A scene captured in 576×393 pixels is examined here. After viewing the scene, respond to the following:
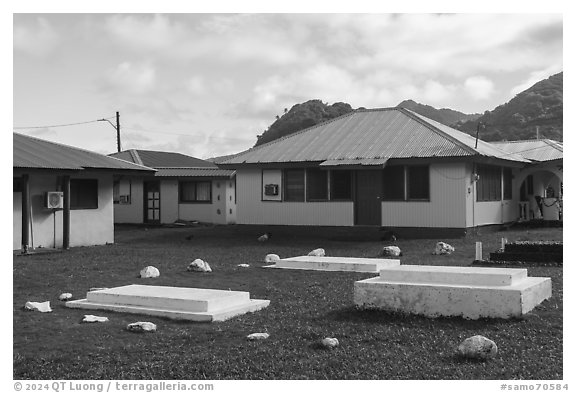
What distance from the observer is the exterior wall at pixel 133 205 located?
1366 inches

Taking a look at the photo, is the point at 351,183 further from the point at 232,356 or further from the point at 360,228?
the point at 232,356

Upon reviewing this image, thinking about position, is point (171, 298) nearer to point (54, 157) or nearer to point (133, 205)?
point (54, 157)

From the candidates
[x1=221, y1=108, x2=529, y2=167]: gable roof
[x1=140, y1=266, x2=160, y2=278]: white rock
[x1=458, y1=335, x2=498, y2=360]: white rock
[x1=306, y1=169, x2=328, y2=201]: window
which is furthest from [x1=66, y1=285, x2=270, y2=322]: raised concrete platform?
[x1=306, y1=169, x2=328, y2=201]: window

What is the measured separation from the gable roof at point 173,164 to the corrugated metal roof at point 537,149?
12859 mm

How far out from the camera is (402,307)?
9.68m

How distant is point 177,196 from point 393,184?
14.2 meters

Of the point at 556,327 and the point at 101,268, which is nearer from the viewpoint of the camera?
the point at 556,327

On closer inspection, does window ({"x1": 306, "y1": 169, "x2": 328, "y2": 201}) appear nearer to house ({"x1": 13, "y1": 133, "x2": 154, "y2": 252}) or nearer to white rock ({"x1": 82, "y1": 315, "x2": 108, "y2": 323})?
house ({"x1": 13, "y1": 133, "x2": 154, "y2": 252})

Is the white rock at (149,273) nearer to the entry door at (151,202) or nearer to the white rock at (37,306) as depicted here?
the white rock at (37,306)

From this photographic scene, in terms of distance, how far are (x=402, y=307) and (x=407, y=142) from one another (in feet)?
48.6

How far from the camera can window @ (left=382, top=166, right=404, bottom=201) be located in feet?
75.7

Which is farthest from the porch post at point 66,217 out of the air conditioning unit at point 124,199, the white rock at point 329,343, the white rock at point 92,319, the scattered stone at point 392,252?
the white rock at point 329,343

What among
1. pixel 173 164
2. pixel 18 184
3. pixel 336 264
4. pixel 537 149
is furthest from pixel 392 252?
pixel 173 164

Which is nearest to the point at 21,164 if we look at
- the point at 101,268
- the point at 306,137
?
the point at 101,268
